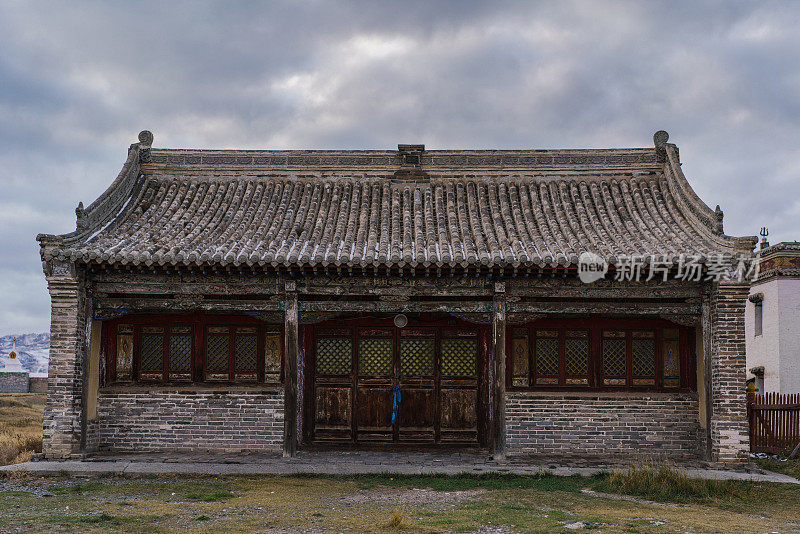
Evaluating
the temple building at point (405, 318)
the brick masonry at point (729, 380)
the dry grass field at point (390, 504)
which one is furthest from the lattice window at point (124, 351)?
the brick masonry at point (729, 380)

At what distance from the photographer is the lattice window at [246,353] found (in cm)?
1270

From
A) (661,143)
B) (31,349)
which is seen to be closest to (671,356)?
(661,143)

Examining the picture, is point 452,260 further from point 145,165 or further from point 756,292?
point 756,292

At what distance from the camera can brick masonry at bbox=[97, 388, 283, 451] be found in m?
12.4

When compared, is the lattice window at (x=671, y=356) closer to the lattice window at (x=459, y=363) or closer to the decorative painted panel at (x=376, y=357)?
the lattice window at (x=459, y=363)

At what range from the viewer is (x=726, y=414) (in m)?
11.3

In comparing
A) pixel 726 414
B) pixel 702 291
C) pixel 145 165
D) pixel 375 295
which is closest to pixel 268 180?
pixel 145 165

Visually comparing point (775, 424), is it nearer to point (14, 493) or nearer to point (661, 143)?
point (661, 143)

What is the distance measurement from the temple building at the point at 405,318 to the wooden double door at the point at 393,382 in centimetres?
3

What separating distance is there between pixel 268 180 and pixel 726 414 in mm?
9864

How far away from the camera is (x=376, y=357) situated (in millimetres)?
12977

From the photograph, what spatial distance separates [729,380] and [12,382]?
39872 millimetres

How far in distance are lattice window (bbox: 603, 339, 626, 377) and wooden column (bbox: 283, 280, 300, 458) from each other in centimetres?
570

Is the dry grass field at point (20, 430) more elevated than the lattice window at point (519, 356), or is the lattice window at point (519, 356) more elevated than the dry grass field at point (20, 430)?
the lattice window at point (519, 356)
